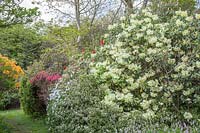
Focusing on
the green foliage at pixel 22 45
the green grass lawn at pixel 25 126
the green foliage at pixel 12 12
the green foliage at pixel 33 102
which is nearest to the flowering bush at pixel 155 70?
the green foliage at pixel 12 12

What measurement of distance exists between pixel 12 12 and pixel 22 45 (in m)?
15.5

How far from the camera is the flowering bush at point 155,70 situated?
6.46 metres

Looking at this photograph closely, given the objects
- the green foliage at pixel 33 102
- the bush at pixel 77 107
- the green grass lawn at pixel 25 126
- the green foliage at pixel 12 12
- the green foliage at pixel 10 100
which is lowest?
the green foliage at pixel 10 100

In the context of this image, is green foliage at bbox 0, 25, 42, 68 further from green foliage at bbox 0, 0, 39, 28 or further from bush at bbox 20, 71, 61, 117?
green foliage at bbox 0, 0, 39, 28

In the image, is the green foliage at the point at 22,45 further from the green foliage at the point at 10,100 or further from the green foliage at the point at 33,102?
the green foliage at the point at 33,102

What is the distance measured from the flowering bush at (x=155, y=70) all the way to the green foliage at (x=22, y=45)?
1614 cm

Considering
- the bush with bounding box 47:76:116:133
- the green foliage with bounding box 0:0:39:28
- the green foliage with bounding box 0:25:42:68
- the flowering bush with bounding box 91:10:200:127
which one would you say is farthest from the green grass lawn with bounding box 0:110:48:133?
the green foliage with bounding box 0:25:42:68

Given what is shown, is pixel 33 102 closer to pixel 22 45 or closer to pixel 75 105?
pixel 75 105

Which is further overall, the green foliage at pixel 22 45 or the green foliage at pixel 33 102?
the green foliage at pixel 22 45

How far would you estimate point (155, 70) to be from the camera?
271 inches

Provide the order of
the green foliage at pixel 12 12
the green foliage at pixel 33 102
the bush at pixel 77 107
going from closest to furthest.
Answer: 1. the bush at pixel 77 107
2. the green foliage at pixel 12 12
3. the green foliage at pixel 33 102

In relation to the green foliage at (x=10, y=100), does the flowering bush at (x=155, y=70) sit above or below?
above

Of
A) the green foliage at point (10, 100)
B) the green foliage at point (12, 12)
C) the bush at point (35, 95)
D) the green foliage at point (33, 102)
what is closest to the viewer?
the green foliage at point (12, 12)

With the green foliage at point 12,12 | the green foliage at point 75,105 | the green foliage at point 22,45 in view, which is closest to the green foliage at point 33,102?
the green foliage at point 12,12
